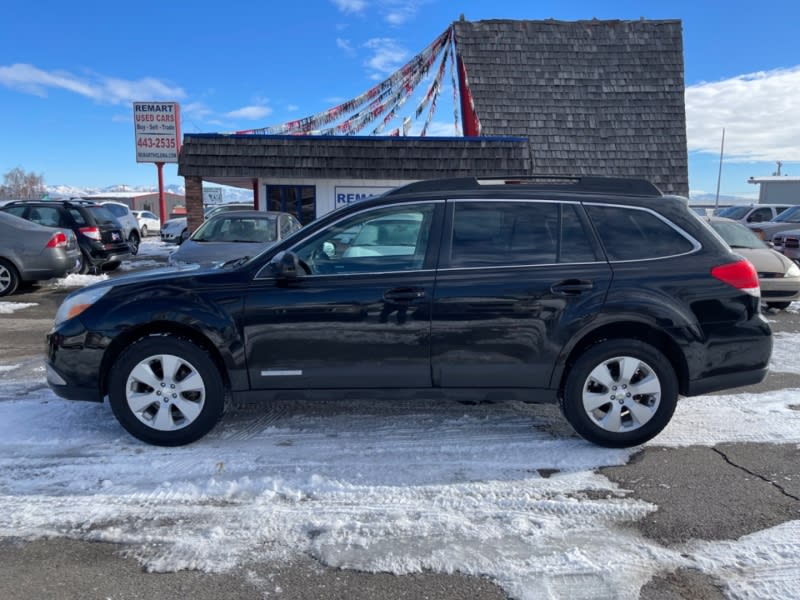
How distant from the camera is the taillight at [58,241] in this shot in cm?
1034

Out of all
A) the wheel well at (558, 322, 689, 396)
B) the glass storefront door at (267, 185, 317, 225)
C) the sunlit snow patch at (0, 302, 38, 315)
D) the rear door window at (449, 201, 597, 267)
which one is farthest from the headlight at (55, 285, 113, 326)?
the glass storefront door at (267, 185, 317, 225)

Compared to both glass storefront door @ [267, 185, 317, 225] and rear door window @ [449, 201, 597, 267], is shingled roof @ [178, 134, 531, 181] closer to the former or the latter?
glass storefront door @ [267, 185, 317, 225]

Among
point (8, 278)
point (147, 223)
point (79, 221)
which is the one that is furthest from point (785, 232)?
point (147, 223)

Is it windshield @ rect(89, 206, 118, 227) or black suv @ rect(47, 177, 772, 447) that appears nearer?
black suv @ rect(47, 177, 772, 447)

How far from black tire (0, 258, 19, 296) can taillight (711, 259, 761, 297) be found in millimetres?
10630

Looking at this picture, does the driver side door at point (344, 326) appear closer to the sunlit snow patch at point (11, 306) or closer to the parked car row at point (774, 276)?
the parked car row at point (774, 276)

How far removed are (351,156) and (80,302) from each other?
10834 mm

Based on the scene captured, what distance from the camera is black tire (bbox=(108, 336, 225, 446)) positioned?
151 inches

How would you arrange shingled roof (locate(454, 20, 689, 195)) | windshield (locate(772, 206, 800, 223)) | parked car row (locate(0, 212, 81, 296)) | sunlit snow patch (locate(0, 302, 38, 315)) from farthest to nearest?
shingled roof (locate(454, 20, 689, 195))
windshield (locate(772, 206, 800, 223))
parked car row (locate(0, 212, 81, 296))
sunlit snow patch (locate(0, 302, 38, 315))

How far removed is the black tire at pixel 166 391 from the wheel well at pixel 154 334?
7cm

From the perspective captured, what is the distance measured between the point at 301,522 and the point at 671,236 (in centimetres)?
292

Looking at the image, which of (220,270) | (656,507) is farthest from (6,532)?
(656,507)

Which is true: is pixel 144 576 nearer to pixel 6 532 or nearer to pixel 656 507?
pixel 6 532

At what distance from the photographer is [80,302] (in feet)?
13.1
